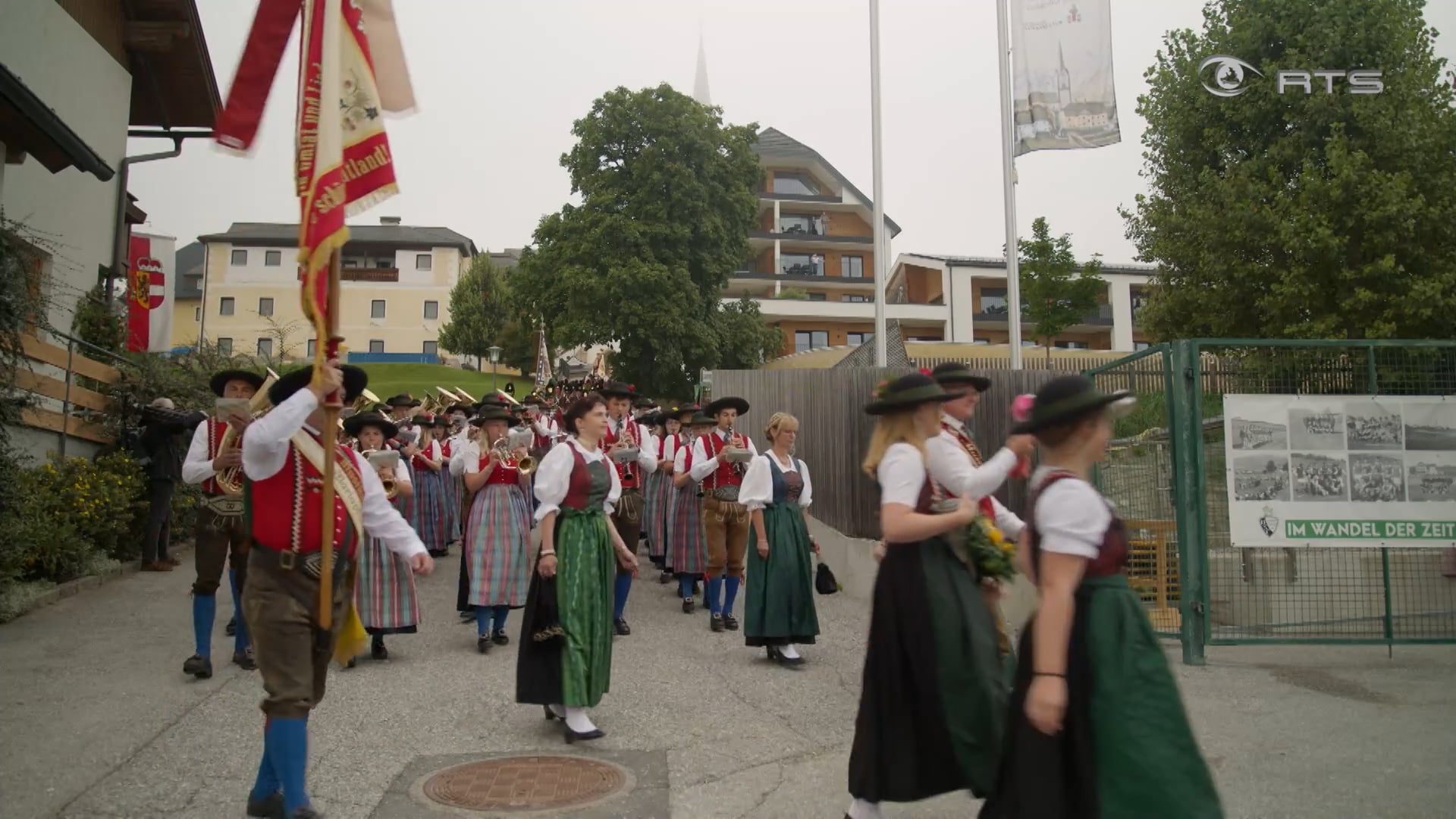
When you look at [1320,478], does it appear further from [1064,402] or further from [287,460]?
[287,460]

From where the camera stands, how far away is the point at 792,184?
59.7m

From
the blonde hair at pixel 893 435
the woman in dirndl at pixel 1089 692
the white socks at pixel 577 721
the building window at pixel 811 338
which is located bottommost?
the white socks at pixel 577 721

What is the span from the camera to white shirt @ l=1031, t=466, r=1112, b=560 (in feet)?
10.2

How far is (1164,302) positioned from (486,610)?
57.2 feet

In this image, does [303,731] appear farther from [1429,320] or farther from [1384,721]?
[1429,320]

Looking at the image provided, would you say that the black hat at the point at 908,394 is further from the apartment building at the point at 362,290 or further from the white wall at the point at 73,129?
the apartment building at the point at 362,290

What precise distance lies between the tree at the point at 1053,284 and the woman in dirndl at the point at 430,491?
27.0m

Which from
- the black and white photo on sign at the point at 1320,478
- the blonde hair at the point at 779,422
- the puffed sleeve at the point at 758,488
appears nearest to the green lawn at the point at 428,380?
the blonde hair at the point at 779,422

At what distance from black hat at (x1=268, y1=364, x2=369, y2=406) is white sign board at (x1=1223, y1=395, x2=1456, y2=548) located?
5.97 metres

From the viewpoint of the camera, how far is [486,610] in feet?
28.8

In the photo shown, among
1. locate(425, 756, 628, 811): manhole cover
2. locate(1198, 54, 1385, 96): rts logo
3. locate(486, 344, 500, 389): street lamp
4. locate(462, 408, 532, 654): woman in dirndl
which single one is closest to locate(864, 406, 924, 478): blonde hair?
locate(425, 756, 628, 811): manhole cover

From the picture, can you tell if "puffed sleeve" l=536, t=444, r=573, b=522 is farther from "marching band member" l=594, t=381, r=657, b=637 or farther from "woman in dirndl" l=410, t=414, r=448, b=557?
"woman in dirndl" l=410, t=414, r=448, b=557

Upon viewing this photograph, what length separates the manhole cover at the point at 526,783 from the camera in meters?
4.87

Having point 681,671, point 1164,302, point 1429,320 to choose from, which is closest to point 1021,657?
point 681,671
